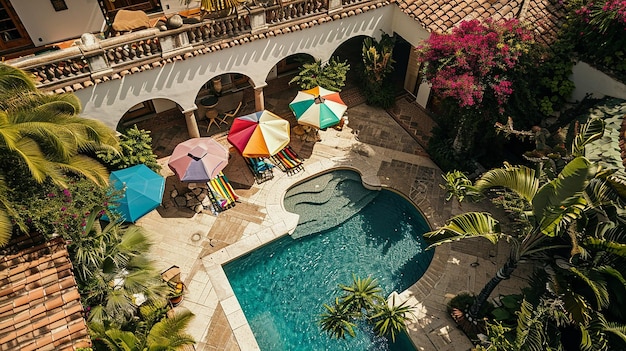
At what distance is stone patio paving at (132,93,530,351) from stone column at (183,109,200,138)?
1.33 meters

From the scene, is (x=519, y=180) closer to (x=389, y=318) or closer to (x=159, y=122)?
(x=389, y=318)

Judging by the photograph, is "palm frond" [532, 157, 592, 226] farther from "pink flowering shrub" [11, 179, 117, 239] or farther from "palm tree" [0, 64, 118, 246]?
"pink flowering shrub" [11, 179, 117, 239]

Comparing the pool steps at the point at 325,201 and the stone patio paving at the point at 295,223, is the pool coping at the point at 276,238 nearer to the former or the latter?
the stone patio paving at the point at 295,223

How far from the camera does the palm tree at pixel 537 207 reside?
10.6 m

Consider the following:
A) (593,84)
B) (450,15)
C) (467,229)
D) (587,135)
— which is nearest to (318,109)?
(450,15)

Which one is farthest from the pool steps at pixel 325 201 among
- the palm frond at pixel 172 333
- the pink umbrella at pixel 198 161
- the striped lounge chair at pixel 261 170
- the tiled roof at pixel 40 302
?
the tiled roof at pixel 40 302

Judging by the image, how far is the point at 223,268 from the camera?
17969 millimetres

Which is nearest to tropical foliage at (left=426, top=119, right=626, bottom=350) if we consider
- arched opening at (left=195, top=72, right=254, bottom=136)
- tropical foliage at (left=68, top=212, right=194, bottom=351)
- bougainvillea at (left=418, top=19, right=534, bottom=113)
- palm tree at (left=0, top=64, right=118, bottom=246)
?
bougainvillea at (left=418, top=19, right=534, bottom=113)

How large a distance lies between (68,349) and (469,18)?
66.3 feet

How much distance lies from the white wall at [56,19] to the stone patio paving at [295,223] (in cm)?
561

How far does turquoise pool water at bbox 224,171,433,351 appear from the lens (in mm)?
16250

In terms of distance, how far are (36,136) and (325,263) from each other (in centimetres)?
1140

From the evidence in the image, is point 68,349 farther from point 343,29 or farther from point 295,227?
point 343,29

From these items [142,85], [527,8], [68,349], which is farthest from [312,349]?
[527,8]
